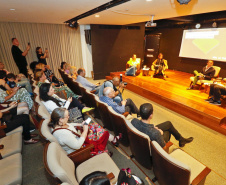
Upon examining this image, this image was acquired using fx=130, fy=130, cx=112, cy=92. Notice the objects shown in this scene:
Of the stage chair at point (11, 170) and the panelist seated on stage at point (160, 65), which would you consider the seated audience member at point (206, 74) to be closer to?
the panelist seated on stage at point (160, 65)

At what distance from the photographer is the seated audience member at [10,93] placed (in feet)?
9.06

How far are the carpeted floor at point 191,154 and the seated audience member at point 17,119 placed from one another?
0.21 m

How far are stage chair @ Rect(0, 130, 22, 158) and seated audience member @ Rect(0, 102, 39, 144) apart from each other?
0.24 metres

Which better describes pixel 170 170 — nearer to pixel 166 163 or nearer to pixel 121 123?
pixel 166 163

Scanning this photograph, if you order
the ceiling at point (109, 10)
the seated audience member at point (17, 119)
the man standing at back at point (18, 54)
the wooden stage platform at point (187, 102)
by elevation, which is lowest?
the wooden stage platform at point (187, 102)

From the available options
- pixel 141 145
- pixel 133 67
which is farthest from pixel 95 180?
pixel 133 67

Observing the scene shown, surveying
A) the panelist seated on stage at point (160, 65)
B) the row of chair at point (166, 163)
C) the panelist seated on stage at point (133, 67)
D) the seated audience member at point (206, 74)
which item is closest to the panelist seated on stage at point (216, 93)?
the seated audience member at point (206, 74)

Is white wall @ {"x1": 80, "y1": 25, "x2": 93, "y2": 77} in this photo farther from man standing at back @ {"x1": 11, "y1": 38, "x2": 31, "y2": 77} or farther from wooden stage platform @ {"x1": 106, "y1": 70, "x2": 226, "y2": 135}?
wooden stage platform @ {"x1": 106, "y1": 70, "x2": 226, "y2": 135}

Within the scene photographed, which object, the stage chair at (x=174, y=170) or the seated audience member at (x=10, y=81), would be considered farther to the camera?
the seated audience member at (x=10, y=81)

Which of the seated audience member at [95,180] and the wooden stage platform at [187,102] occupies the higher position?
the seated audience member at [95,180]

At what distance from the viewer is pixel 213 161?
215 centimetres

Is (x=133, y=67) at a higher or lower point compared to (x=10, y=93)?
higher

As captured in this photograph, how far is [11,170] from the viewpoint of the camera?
4.74ft

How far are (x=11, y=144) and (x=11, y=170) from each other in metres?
0.51
